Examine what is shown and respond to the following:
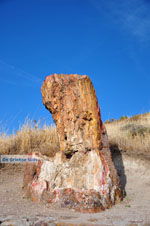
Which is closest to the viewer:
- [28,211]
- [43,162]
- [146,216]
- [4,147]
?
[146,216]

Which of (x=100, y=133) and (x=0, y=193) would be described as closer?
(x=100, y=133)

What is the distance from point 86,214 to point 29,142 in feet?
14.9

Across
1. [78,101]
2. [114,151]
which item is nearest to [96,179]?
[78,101]

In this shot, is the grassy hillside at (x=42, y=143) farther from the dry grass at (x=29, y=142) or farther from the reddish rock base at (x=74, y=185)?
the reddish rock base at (x=74, y=185)

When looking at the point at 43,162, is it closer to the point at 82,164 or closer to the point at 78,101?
the point at 82,164

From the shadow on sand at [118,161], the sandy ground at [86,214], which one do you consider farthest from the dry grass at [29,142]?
the shadow on sand at [118,161]

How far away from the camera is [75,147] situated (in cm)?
634

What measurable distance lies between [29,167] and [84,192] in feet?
6.16

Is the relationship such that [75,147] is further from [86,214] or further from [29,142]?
[29,142]

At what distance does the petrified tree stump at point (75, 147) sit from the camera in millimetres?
6035

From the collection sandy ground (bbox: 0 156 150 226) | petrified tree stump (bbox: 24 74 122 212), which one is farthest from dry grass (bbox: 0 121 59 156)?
petrified tree stump (bbox: 24 74 122 212)

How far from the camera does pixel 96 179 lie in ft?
19.5

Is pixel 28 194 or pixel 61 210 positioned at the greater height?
pixel 28 194

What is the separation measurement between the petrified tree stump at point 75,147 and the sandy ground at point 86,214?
15.6 inches
